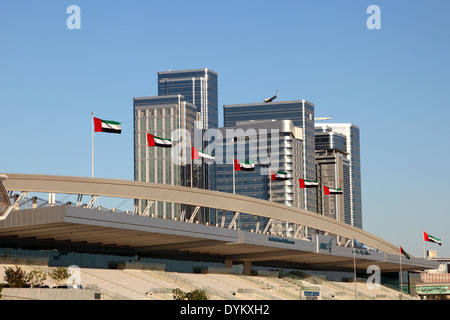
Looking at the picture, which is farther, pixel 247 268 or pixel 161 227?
pixel 247 268

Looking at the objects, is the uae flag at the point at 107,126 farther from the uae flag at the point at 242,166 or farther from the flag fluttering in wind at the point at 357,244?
the flag fluttering in wind at the point at 357,244

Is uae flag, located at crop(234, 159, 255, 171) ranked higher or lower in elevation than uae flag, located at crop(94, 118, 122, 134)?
lower

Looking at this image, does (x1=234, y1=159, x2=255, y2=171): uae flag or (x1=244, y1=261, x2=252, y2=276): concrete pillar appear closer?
(x1=234, y1=159, x2=255, y2=171): uae flag

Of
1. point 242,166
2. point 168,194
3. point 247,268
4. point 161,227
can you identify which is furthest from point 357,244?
point 161,227

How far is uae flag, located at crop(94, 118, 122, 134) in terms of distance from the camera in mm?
75188

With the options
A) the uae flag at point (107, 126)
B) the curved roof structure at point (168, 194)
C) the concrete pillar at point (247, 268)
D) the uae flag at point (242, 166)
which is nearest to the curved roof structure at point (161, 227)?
the curved roof structure at point (168, 194)

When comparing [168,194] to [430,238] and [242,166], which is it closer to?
[242,166]

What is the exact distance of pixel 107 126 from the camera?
76375 millimetres

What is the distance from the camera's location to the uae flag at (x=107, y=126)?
7519 centimetres

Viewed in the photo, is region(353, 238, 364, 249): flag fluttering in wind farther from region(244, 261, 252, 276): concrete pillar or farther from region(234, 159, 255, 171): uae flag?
region(234, 159, 255, 171): uae flag

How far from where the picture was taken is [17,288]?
56594 millimetres

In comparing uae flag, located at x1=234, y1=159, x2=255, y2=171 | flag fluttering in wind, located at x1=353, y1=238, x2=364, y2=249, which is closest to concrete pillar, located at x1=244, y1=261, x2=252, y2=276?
uae flag, located at x1=234, y1=159, x2=255, y2=171
